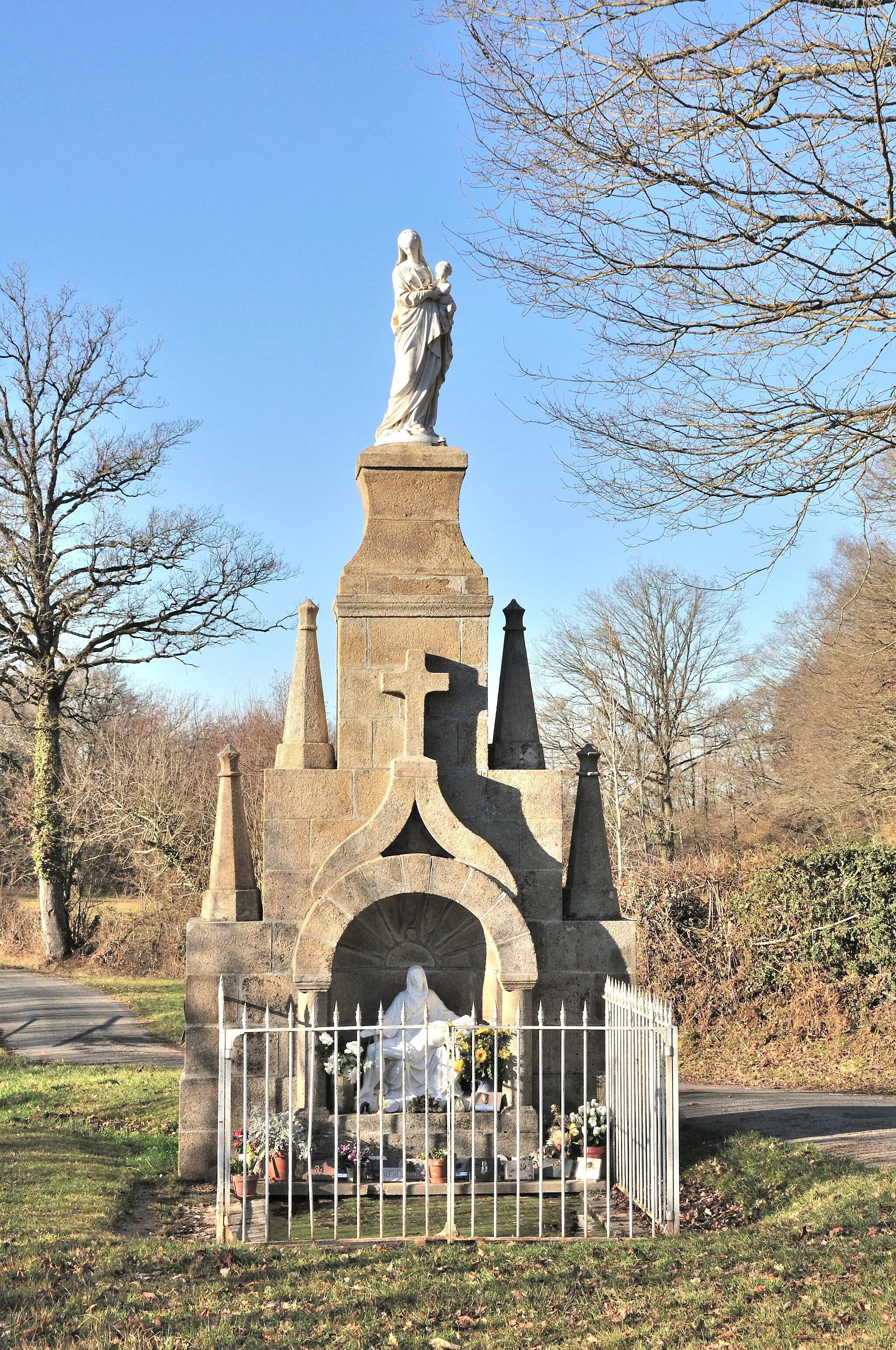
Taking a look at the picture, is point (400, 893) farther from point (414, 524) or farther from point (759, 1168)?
point (759, 1168)

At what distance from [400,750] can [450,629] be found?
1042 millimetres

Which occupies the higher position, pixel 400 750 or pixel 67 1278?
pixel 400 750

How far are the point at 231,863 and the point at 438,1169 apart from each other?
277 cm

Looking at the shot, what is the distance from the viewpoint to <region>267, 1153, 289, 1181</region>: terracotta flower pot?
27.6 feet

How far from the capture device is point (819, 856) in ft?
53.5

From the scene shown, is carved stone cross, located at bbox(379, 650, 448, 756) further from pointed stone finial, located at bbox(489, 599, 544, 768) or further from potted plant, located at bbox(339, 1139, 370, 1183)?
potted plant, located at bbox(339, 1139, 370, 1183)

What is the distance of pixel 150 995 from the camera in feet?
66.9

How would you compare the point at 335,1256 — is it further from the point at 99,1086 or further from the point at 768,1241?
the point at 99,1086

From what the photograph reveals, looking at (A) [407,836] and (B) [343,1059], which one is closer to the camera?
(B) [343,1059]

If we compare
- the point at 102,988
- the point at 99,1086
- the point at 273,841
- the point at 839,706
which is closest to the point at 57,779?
the point at 102,988

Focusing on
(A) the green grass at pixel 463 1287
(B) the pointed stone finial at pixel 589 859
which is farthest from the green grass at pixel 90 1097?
(B) the pointed stone finial at pixel 589 859

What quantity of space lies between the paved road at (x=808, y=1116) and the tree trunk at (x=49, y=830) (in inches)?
576

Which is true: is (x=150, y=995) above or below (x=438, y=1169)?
below

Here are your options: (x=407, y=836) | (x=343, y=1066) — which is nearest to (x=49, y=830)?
(x=407, y=836)
